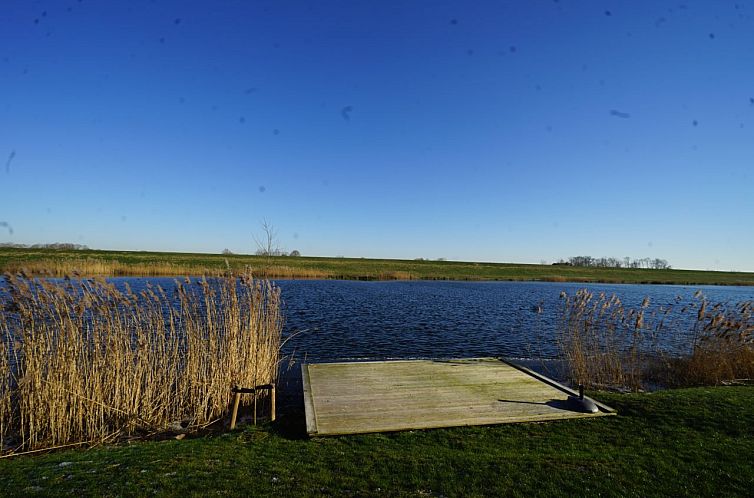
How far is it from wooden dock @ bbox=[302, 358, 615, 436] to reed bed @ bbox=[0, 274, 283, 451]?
1.94 metres

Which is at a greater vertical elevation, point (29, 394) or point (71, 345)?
point (71, 345)

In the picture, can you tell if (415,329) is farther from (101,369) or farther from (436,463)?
(101,369)

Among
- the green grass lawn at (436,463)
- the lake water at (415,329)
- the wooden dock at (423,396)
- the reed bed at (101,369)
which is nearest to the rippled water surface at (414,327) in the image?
the lake water at (415,329)

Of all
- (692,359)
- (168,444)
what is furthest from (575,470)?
(692,359)

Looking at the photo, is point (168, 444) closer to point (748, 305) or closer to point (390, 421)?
point (390, 421)

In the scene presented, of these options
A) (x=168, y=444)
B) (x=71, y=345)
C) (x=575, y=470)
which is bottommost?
(x=168, y=444)

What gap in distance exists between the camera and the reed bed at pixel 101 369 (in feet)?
21.9

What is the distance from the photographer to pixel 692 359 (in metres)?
11.5

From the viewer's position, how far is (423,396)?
319 inches

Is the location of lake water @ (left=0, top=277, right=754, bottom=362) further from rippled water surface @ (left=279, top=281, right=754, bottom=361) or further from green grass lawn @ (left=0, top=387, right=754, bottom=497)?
green grass lawn @ (left=0, top=387, right=754, bottom=497)

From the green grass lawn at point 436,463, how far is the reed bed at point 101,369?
939 mm

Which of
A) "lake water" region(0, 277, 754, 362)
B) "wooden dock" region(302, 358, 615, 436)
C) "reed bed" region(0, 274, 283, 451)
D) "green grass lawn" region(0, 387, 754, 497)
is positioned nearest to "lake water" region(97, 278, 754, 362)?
"lake water" region(0, 277, 754, 362)

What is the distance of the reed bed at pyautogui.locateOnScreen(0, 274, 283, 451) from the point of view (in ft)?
21.9

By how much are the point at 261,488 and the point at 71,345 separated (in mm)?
4824
